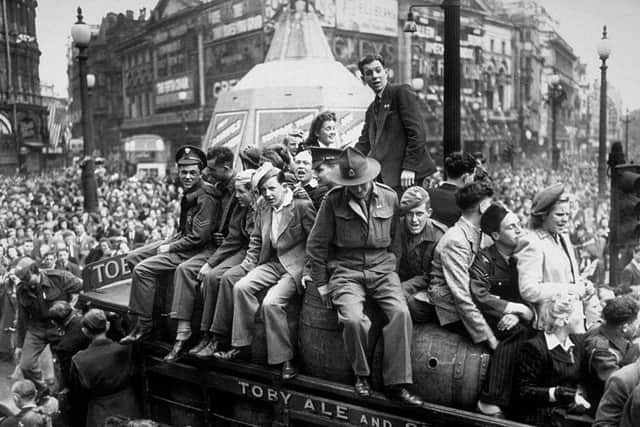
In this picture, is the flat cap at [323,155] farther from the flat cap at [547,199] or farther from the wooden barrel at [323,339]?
the flat cap at [547,199]

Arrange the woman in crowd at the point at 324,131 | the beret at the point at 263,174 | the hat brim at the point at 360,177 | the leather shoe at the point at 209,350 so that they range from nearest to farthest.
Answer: the hat brim at the point at 360,177
the beret at the point at 263,174
the leather shoe at the point at 209,350
the woman in crowd at the point at 324,131

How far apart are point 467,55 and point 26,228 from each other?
68.9 feet

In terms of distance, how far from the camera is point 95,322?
7008 millimetres

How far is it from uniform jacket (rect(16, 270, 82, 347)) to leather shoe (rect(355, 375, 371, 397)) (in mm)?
5064

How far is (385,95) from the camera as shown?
606cm

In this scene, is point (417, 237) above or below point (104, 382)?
above

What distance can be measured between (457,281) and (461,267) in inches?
4.0

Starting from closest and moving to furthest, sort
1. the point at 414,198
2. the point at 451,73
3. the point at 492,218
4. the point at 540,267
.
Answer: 1. the point at 540,267
2. the point at 492,218
3. the point at 414,198
4. the point at 451,73

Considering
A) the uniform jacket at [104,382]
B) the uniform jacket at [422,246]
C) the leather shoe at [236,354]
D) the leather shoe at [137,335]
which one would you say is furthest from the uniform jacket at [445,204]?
the uniform jacket at [104,382]

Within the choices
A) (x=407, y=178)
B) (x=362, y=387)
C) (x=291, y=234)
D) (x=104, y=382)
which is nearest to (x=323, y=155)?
(x=407, y=178)

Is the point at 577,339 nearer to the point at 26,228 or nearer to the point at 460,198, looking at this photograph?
the point at 460,198

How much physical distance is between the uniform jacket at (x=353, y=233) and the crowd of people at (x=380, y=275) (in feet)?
0.03

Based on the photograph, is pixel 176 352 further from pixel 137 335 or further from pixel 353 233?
pixel 353 233

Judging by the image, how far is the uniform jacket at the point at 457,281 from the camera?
4.50m
